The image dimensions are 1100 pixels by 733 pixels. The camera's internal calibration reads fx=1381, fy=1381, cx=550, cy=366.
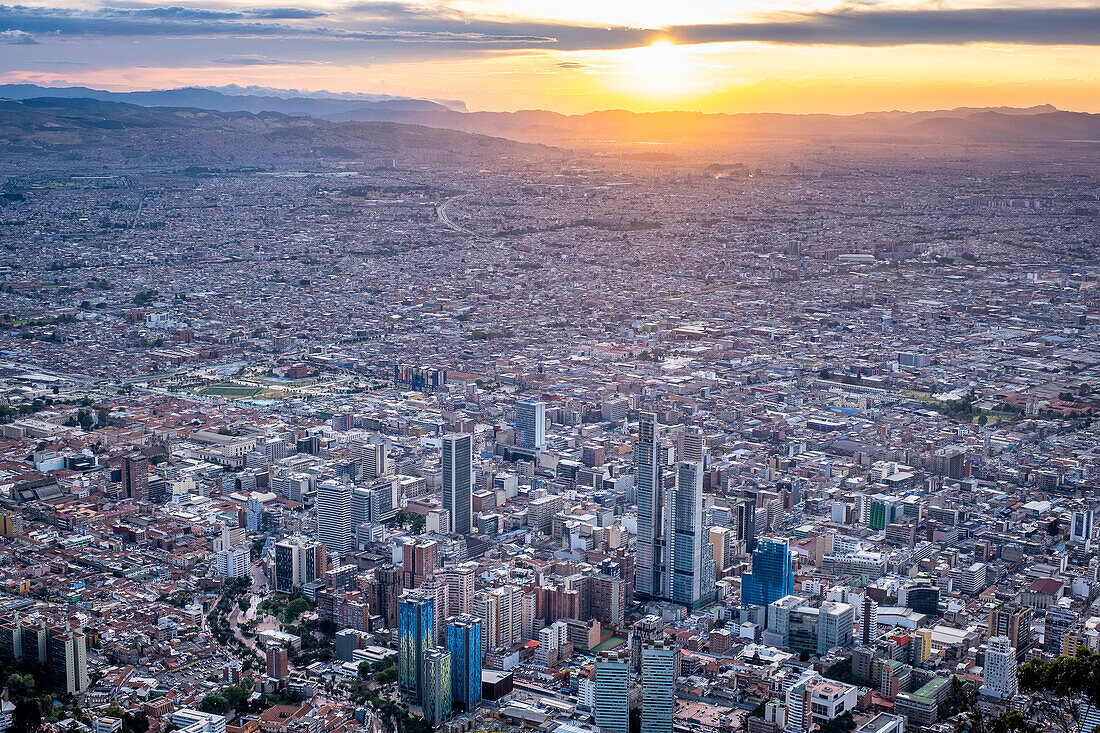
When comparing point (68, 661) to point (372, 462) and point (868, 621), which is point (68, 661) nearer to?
point (372, 462)

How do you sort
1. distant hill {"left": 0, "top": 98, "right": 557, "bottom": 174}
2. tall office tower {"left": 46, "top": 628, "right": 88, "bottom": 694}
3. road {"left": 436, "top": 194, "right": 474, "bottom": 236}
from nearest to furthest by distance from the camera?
tall office tower {"left": 46, "top": 628, "right": 88, "bottom": 694}, road {"left": 436, "top": 194, "right": 474, "bottom": 236}, distant hill {"left": 0, "top": 98, "right": 557, "bottom": 174}

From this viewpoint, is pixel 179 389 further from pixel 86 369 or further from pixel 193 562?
pixel 193 562

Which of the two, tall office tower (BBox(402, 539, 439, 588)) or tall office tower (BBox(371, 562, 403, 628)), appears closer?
tall office tower (BBox(371, 562, 403, 628))

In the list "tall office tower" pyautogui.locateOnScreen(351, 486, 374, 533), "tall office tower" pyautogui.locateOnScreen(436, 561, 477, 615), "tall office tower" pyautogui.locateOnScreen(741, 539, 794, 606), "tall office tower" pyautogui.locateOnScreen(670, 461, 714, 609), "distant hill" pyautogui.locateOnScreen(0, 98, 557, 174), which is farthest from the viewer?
"distant hill" pyautogui.locateOnScreen(0, 98, 557, 174)

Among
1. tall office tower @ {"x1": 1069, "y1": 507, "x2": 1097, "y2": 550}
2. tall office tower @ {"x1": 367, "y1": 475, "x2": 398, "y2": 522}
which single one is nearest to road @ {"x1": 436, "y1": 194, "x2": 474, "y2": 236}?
tall office tower @ {"x1": 367, "y1": 475, "x2": 398, "y2": 522}

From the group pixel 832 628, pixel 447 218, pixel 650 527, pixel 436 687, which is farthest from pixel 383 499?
pixel 447 218

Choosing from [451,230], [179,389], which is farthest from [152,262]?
[179,389]

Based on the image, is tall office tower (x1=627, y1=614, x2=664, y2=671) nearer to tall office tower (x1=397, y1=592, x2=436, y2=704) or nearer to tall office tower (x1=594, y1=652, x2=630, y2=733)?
tall office tower (x1=594, y1=652, x2=630, y2=733)
